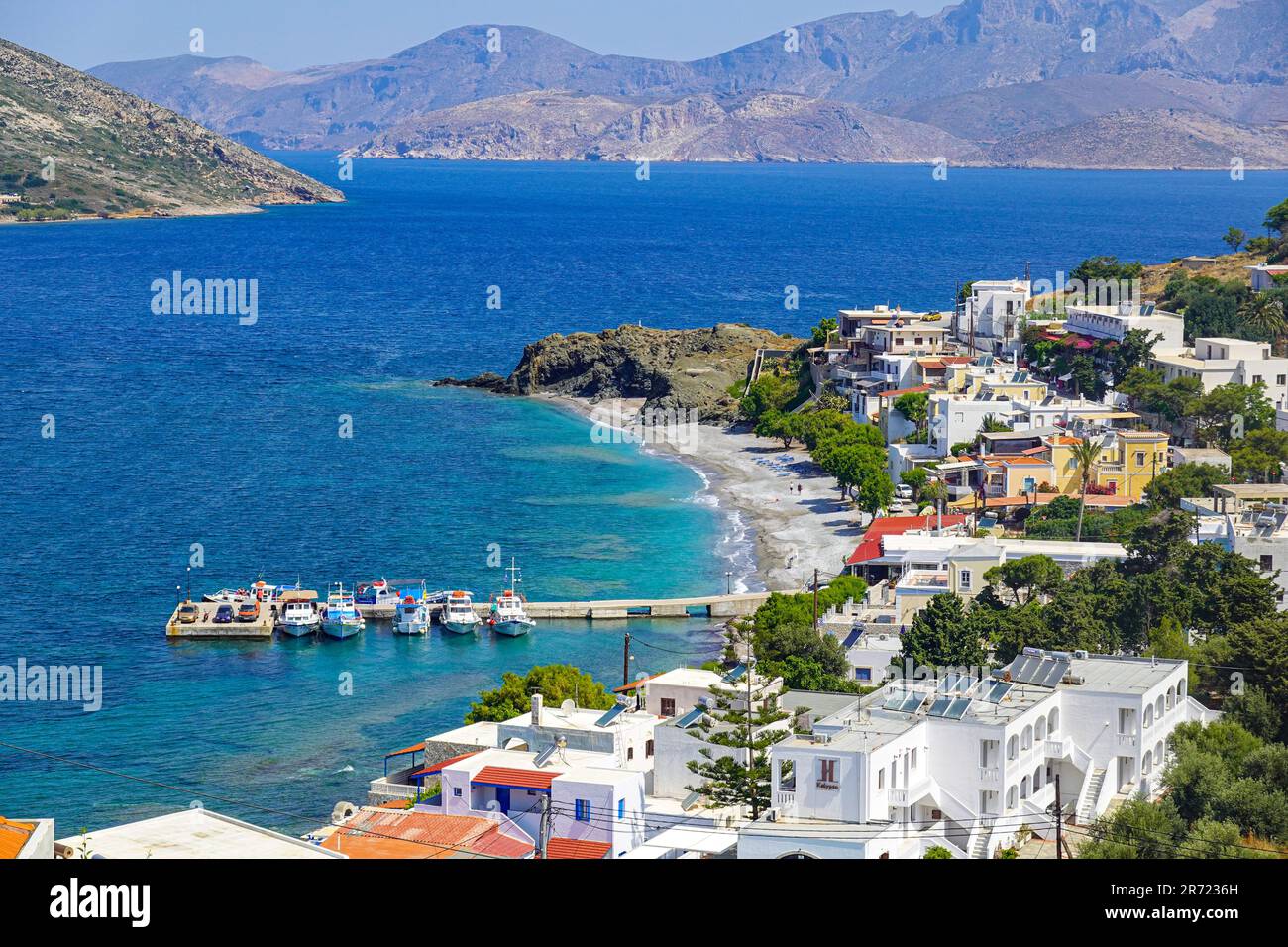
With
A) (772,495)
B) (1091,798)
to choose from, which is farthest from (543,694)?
(772,495)

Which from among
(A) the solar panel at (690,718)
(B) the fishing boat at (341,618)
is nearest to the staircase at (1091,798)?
(A) the solar panel at (690,718)

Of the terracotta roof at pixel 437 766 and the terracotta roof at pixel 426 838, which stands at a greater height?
the terracotta roof at pixel 426 838

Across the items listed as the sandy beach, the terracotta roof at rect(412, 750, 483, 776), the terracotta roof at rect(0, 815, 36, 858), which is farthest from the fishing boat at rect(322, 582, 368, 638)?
the terracotta roof at rect(0, 815, 36, 858)

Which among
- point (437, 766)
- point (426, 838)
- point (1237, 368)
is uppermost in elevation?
point (1237, 368)

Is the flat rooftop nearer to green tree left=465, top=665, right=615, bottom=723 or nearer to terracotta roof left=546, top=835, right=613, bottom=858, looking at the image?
terracotta roof left=546, top=835, right=613, bottom=858

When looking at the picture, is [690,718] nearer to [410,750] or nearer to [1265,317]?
[410,750]

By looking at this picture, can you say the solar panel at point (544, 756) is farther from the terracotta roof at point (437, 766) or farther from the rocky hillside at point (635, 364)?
the rocky hillside at point (635, 364)
